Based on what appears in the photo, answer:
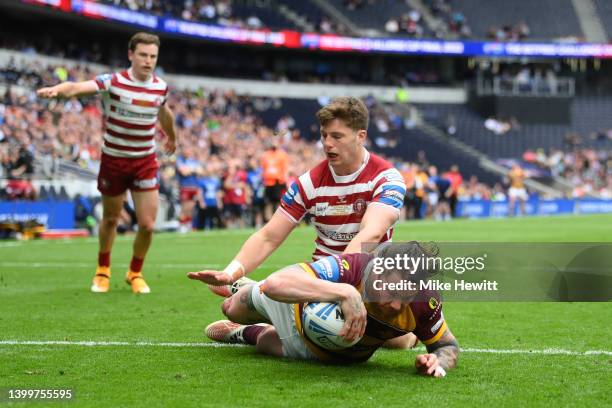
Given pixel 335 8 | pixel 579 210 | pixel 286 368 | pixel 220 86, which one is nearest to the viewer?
pixel 286 368

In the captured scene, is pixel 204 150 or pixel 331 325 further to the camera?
pixel 204 150

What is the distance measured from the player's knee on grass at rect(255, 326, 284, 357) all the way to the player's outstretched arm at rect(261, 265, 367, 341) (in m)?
1.01

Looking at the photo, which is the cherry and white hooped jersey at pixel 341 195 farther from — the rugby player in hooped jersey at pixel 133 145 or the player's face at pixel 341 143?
the rugby player in hooped jersey at pixel 133 145

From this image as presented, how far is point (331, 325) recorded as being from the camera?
4.99 m

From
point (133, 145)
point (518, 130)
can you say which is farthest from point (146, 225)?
point (518, 130)

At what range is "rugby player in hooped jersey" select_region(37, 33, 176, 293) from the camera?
30.2ft

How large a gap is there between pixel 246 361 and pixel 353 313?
1.06 meters

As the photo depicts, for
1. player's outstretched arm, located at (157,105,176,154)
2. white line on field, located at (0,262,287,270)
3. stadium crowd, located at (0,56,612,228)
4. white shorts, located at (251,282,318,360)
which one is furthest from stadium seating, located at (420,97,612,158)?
white shorts, located at (251,282,318,360)

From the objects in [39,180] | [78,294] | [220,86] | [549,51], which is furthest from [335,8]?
[78,294]

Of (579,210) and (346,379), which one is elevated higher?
(346,379)

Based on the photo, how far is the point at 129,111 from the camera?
30.6ft

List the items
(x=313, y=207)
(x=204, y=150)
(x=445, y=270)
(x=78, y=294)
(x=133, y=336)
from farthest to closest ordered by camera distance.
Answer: (x=204, y=150) → (x=78, y=294) → (x=133, y=336) → (x=313, y=207) → (x=445, y=270)

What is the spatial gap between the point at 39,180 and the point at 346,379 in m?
17.1

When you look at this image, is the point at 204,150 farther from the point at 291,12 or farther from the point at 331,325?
the point at 331,325
